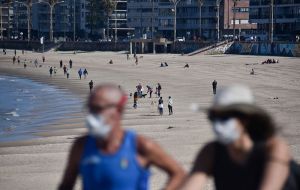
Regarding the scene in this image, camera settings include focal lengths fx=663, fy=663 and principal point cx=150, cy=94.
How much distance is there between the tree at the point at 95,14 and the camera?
131 metres

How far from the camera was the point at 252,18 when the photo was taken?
100375mm

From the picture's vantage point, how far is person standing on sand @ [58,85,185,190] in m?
3.72

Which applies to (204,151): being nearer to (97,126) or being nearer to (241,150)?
(241,150)

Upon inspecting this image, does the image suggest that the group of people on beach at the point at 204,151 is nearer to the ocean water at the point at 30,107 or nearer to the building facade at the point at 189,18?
the ocean water at the point at 30,107

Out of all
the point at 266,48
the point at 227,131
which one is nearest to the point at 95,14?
the point at 266,48

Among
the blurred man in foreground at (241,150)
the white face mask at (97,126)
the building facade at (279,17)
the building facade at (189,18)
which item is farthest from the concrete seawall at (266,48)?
the white face mask at (97,126)

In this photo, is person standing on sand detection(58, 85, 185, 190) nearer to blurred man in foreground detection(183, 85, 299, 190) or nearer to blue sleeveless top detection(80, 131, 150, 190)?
blue sleeveless top detection(80, 131, 150, 190)

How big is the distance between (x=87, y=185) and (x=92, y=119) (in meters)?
0.43

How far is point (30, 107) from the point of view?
42344 millimetres

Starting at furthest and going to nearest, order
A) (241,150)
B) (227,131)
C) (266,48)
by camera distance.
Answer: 1. (266,48)
2. (241,150)
3. (227,131)

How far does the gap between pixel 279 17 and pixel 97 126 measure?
96.9 m

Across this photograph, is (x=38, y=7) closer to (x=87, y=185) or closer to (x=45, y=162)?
(x=45, y=162)

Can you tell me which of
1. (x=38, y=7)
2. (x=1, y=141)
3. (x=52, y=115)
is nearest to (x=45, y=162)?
(x=1, y=141)

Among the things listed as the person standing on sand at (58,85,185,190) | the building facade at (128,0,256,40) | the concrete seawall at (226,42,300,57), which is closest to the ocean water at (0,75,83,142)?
the person standing on sand at (58,85,185,190)
